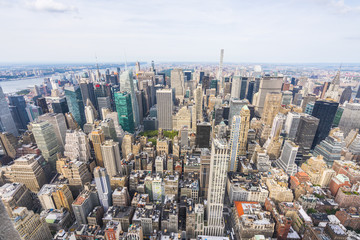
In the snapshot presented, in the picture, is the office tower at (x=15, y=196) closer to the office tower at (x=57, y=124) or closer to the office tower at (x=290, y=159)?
the office tower at (x=57, y=124)

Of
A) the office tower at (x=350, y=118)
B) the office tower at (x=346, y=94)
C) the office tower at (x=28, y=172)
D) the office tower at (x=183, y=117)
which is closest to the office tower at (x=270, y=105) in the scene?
the office tower at (x=350, y=118)

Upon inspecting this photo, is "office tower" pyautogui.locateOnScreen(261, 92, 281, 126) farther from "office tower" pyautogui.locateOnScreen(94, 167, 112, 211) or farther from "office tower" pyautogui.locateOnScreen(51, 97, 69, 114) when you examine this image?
"office tower" pyautogui.locateOnScreen(51, 97, 69, 114)

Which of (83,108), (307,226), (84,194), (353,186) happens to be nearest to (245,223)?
(307,226)

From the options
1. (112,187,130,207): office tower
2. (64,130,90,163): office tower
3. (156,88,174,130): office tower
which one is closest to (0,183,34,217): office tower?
(64,130,90,163): office tower

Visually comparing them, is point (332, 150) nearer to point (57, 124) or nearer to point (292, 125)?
point (292, 125)

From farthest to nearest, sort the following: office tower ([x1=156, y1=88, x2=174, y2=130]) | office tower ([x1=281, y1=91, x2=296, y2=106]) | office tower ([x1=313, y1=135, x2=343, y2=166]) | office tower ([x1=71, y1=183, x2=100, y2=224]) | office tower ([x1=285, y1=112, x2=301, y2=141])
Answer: office tower ([x1=281, y1=91, x2=296, y2=106]), office tower ([x1=156, y1=88, x2=174, y2=130]), office tower ([x1=285, y1=112, x2=301, y2=141]), office tower ([x1=313, y1=135, x2=343, y2=166]), office tower ([x1=71, y1=183, x2=100, y2=224])

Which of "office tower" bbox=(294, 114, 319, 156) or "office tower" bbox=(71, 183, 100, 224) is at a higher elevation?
"office tower" bbox=(294, 114, 319, 156)

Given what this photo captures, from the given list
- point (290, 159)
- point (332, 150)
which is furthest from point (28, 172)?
point (332, 150)

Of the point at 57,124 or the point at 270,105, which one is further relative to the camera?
the point at 270,105
